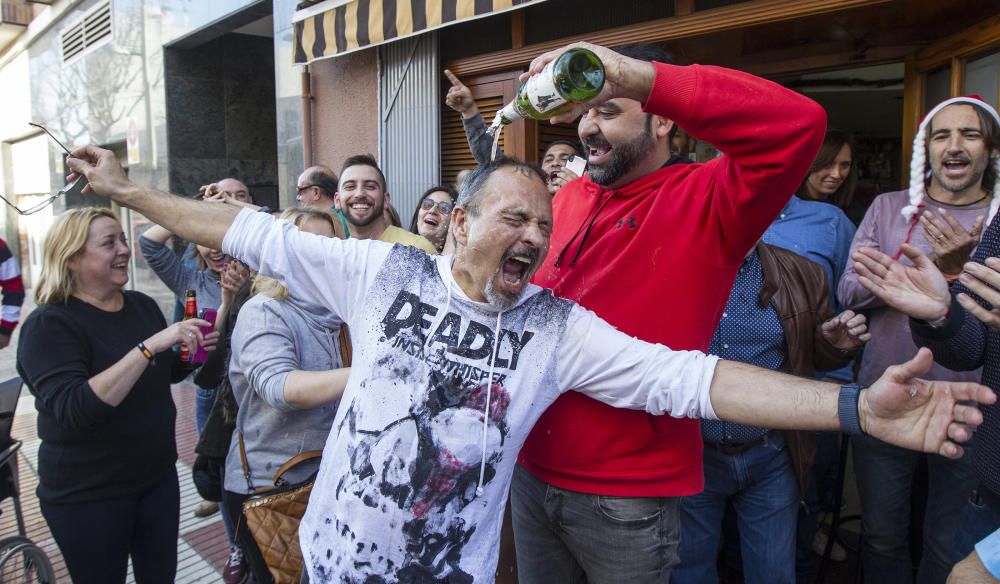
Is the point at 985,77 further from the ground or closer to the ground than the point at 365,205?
further from the ground

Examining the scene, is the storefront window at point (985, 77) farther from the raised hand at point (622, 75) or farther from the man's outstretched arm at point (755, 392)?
the raised hand at point (622, 75)

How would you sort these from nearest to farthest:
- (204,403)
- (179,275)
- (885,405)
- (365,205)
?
(885,405) < (365,205) < (179,275) < (204,403)

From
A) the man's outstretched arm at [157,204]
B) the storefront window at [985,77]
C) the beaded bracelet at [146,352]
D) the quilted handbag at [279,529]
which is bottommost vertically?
the quilted handbag at [279,529]

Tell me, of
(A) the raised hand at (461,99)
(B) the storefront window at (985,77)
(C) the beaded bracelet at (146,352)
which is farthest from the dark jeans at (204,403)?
(B) the storefront window at (985,77)

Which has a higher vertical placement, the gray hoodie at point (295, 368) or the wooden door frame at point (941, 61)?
the wooden door frame at point (941, 61)

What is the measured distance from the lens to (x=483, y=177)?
177cm

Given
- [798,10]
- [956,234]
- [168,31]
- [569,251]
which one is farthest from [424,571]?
[168,31]

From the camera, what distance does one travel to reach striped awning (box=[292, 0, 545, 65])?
4.91 meters

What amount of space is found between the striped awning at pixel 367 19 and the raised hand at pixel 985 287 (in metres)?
3.33

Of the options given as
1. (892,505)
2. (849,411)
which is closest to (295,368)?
(849,411)

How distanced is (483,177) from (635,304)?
0.56m

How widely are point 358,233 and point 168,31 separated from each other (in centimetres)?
710

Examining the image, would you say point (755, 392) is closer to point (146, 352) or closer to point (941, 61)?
point (146, 352)

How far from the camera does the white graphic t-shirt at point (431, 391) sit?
1.61 m
